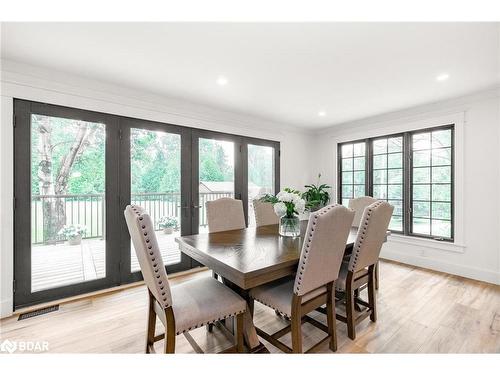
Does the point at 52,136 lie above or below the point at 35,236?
above

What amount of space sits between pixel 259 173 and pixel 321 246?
9.71ft

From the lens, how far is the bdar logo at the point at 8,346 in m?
1.81

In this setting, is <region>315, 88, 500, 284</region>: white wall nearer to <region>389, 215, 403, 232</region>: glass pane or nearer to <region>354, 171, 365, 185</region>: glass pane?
<region>389, 215, 403, 232</region>: glass pane

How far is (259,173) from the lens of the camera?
4.37 m

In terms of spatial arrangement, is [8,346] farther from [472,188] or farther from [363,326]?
[472,188]

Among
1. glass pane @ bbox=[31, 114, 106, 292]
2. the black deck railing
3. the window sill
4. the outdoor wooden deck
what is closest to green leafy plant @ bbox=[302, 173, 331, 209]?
the window sill

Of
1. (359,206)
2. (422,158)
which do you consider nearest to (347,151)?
(422,158)

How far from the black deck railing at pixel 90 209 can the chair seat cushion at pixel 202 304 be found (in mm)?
1759

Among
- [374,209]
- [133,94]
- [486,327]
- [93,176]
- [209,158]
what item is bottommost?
[486,327]

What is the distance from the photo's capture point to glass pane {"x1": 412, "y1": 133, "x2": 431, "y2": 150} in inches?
144

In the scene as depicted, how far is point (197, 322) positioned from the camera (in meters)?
1.41
